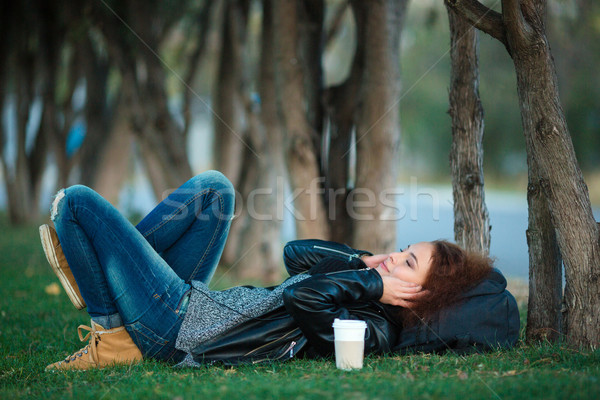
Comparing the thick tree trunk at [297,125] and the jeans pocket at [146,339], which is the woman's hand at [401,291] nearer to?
the jeans pocket at [146,339]

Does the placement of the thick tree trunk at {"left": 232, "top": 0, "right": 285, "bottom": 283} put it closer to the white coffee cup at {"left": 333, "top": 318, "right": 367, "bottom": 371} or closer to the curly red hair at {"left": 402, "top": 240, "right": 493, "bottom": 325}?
the curly red hair at {"left": 402, "top": 240, "right": 493, "bottom": 325}

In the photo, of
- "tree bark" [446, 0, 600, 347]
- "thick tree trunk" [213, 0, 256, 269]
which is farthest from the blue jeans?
"thick tree trunk" [213, 0, 256, 269]

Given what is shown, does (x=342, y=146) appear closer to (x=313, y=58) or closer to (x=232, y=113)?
(x=313, y=58)

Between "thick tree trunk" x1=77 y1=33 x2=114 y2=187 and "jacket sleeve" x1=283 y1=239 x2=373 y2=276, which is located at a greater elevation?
"thick tree trunk" x1=77 y1=33 x2=114 y2=187

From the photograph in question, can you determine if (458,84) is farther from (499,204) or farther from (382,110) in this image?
(499,204)

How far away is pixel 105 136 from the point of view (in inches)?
500

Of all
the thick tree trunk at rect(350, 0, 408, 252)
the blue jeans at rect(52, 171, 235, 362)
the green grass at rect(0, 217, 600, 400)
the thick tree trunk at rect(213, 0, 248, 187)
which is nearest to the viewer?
the green grass at rect(0, 217, 600, 400)

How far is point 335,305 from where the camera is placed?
323 cm

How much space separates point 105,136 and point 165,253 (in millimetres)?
9481

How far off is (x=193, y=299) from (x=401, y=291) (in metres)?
1.13

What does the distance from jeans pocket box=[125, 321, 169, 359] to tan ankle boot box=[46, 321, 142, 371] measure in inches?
2.8

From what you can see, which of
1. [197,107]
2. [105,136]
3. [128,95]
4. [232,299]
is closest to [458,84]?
[232,299]

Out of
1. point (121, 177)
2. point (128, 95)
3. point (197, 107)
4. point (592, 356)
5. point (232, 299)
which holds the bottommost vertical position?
point (592, 356)

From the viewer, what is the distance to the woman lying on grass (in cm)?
329
